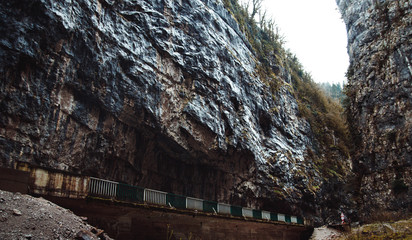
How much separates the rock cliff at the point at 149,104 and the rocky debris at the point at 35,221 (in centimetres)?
563

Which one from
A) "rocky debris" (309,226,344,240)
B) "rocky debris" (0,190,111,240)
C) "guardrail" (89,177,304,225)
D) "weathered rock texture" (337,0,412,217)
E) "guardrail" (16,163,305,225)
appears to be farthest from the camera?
"weathered rock texture" (337,0,412,217)

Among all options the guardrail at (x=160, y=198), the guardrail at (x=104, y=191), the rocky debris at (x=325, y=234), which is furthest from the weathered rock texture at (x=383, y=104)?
the guardrail at (x=104, y=191)

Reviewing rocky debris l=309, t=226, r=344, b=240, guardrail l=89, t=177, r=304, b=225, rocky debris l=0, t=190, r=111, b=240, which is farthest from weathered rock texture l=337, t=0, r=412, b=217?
rocky debris l=0, t=190, r=111, b=240

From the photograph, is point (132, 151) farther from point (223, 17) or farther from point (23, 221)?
point (223, 17)

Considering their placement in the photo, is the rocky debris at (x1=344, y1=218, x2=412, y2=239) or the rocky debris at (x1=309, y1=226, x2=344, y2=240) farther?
the rocky debris at (x1=309, y1=226, x2=344, y2=240)

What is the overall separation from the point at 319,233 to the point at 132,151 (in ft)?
45.5

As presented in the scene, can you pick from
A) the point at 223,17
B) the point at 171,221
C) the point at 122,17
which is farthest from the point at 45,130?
the point at 223,17

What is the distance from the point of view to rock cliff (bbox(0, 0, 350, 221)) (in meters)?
14.9

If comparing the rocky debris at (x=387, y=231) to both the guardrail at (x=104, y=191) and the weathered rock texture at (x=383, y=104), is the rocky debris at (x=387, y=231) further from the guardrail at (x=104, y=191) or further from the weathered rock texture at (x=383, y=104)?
the weathered rock texture at (x=383, y=104)

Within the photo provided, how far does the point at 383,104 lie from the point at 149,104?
65.1ft

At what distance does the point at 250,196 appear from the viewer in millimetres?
24469

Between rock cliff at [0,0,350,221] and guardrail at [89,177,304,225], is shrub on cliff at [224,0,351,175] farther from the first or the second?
guardrail at [89,177,304,225]

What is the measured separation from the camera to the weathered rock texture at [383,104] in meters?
23.8

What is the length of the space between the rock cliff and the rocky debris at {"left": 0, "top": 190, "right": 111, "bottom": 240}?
5.63m
